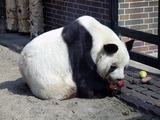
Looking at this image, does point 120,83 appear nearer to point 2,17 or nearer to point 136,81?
point 136,81

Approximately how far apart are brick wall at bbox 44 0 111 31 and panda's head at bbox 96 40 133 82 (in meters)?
2.10

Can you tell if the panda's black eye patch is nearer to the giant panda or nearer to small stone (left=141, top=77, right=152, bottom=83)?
the giant panda

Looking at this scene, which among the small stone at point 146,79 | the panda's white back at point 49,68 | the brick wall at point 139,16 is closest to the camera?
the panda's white back at point 49,68

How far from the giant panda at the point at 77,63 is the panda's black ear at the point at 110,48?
21mm

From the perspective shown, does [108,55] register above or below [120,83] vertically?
above

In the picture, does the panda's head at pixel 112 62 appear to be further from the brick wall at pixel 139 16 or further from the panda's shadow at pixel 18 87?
the brick wall at pixel 139 16

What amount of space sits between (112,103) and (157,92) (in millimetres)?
662

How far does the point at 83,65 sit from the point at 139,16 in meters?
2.12

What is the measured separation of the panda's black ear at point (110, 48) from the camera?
192 inches

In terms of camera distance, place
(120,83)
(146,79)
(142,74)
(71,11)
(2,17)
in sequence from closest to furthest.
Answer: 1. (120,83)
2. (146,79)
3. (142,74)
4. (71,11)
5. (2,17)

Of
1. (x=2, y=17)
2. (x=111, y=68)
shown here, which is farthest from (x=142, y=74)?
(x=2, y=17)

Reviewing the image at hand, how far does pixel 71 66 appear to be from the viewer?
513 cm

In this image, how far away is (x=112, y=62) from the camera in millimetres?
4965

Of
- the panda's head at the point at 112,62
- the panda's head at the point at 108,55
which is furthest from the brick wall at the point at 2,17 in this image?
the panda's head at the point at 112,62
